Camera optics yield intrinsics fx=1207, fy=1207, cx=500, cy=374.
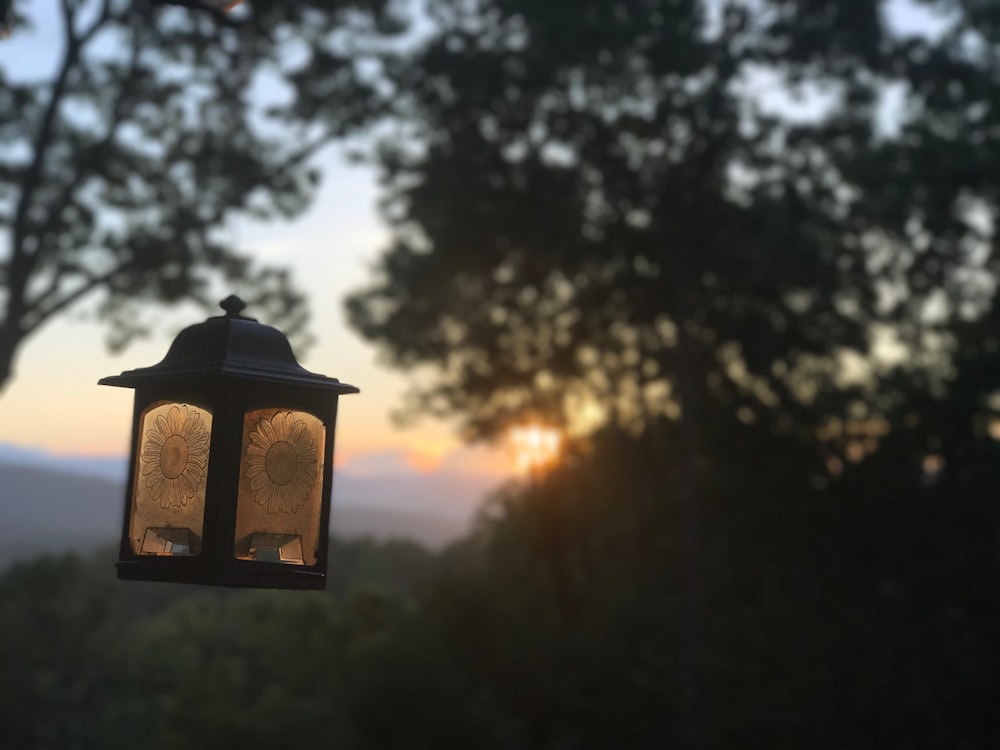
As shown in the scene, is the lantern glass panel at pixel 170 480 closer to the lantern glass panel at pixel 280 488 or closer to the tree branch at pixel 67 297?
the lantern glass panel at pixel 280 488

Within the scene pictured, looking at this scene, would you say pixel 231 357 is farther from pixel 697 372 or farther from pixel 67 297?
pixel 697 372

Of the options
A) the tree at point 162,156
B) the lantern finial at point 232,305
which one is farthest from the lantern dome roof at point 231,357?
the tree at point 162,156

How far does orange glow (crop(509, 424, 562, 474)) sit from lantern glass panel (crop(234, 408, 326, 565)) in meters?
20.8

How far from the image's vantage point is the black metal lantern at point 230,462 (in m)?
2.53

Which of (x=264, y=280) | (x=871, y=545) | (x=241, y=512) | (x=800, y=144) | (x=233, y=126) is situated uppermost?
(x=800, y=144)

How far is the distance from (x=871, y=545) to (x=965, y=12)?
11.1 m

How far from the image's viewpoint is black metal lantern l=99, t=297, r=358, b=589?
2.53 meters

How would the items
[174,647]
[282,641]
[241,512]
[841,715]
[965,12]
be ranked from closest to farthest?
1. [241,512]
2. [965,12]
3. [841,715]
4. [282,641]
5. [174,647]

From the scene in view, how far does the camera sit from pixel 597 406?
2419 centimetres

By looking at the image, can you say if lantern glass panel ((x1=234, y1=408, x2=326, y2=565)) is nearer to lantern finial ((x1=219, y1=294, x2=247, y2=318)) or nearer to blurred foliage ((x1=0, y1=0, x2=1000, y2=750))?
lantern finial ((x1=219, y1=294, x2=247, y2=318))

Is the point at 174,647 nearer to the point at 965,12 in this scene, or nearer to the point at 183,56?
the point at 183,56

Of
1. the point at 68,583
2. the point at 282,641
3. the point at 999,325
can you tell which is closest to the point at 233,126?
the point at 999,325

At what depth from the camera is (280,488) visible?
2621 millimetres

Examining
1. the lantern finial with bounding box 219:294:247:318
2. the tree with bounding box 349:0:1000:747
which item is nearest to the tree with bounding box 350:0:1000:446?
the tree with bounding box 349:0:1000:747
